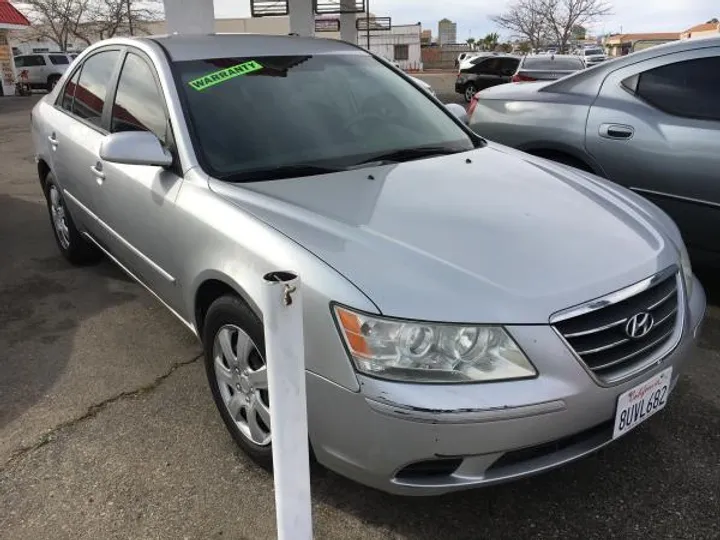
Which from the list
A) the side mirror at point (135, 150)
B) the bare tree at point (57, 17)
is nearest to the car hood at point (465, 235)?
the side mirror at point (135, 150)

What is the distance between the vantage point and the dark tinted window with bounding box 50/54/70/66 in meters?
28.8

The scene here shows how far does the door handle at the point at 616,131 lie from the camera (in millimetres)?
3949

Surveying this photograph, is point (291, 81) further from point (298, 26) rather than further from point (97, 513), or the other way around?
point (298, 26)

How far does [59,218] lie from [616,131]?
3885 millimetres

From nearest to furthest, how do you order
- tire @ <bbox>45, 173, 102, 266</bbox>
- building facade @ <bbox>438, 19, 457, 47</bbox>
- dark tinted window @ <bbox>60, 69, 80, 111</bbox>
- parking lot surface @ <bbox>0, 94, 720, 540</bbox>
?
parking lot surface @ <bbox>0, 94, 720, 540</bbox> → dark tinted window @ <bbox>60, 69, 80, 111</bbox> → tire @ <bbox>45, 173, 102, 266</bbox> → building facade @ <bbox>438, 19, 457, 47</bbox>

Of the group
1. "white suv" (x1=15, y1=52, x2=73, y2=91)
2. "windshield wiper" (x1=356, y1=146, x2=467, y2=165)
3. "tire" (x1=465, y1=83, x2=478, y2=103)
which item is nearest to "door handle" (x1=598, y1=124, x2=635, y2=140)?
"windshield wiper" (x1=356, y1=146, x2=467, y2=165)

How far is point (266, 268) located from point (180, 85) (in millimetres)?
1258

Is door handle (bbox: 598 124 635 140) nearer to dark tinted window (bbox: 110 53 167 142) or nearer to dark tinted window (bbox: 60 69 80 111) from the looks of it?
dark tinted window (bbox: 110 53 167 142)

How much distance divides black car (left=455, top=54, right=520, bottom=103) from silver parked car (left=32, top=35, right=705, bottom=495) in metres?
18.0

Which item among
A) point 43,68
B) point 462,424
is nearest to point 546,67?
point 462,424

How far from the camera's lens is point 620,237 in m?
2.33

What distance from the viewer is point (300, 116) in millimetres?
2945

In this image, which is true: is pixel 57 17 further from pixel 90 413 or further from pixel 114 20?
pixel 90 413

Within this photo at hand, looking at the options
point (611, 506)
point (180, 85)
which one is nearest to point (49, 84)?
point (180, 85)
